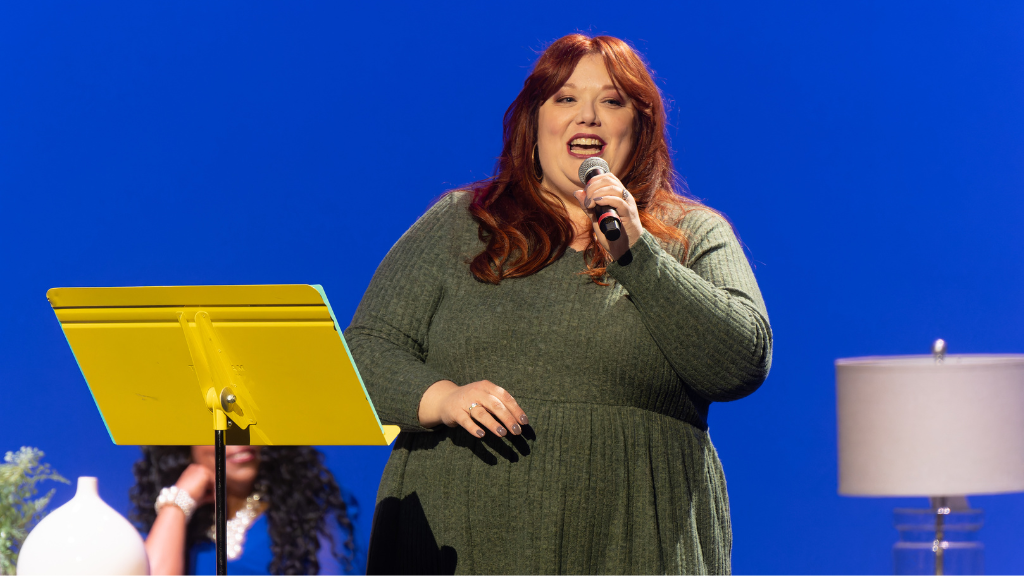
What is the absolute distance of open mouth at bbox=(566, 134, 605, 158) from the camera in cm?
167

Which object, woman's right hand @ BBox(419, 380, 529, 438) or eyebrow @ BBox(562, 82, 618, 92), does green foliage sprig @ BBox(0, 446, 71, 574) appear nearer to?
woman's right hand @ BBox(419, 380, 529, 438)

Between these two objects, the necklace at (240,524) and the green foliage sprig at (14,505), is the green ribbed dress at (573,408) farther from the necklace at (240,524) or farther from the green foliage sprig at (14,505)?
the necklace at (240,524)

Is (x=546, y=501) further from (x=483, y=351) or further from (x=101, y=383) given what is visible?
(x=101, y=383)

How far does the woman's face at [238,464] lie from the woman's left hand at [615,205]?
1862 mm

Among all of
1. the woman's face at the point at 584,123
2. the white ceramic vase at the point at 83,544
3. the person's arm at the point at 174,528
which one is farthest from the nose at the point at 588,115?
the person's arm at the point at 174,528

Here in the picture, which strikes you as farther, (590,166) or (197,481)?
(197,481)

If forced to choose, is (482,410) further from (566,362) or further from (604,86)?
(604,86)

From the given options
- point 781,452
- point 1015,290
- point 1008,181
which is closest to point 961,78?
point 1008,181

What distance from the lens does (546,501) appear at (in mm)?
1461

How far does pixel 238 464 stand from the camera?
2.97 metres

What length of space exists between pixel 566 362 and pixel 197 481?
1837mm

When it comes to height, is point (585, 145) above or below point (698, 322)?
above

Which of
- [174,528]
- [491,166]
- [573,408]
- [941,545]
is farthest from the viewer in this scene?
[491,166]

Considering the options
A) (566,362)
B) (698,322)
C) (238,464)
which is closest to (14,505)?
(238,464)
